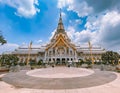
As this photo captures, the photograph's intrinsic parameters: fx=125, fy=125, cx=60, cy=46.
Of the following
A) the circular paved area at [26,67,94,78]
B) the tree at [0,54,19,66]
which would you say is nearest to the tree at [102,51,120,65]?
the circular paved area at [26,67,94,78]

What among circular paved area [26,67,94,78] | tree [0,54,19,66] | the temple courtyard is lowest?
the temple courtyard

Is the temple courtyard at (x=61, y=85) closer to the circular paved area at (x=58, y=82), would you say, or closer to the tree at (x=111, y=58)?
the circular paved area at (x=58, y=82)

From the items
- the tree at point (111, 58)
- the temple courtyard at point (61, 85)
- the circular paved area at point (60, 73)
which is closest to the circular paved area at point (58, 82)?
the temple courtyard at point (61, 85)

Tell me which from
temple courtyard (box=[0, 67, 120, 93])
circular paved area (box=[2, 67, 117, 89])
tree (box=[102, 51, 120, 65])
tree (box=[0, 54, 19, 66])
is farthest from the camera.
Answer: tree (box=[0, 54, 19, 66])

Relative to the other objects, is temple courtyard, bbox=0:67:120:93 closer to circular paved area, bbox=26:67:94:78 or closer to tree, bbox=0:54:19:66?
circular paved area, bbox=26:67:94:78

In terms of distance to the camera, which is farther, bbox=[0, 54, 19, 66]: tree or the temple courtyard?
bbox=[0, 54, 19, 66]: tree

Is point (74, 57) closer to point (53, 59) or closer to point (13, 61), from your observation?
point (53, 59)

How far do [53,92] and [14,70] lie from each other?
1779 cm

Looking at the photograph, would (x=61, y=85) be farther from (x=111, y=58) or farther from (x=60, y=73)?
(x=111, y=58)

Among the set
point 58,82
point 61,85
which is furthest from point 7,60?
point 61,85

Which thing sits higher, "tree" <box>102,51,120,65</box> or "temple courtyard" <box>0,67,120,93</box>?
"tree" <box>102,51,120,65</box>

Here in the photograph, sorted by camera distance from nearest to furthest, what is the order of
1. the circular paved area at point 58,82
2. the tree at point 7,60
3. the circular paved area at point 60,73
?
1. the circular paved area at point 58,82
2. the circular paved area at point 60,73
3. the tree at point 7,60

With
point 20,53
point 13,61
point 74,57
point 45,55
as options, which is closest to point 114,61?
point 74,57

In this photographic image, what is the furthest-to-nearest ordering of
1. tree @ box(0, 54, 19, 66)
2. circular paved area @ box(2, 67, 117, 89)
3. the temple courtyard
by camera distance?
tree @ box(0, 54, 19, 66)
circular paved area @ box(2, 67, 117, 89)
the temple courtyard
